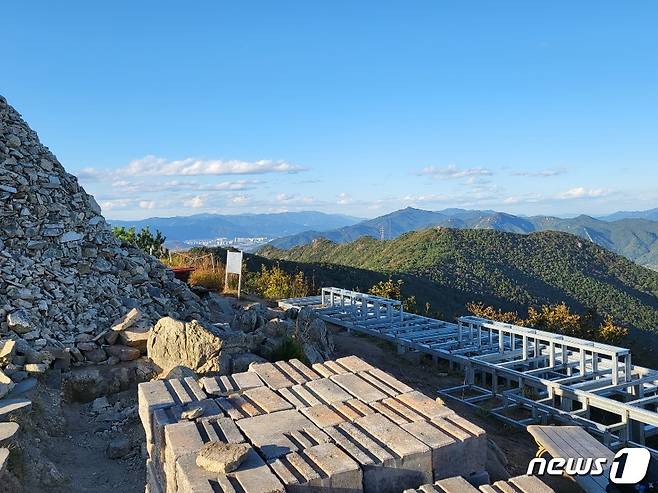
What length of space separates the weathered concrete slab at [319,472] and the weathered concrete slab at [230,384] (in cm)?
135

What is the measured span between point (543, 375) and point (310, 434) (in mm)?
5496

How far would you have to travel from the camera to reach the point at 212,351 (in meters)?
7.07

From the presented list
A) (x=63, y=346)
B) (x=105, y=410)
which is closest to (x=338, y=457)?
(x=105, y=410)

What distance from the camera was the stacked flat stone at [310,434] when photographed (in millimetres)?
3291

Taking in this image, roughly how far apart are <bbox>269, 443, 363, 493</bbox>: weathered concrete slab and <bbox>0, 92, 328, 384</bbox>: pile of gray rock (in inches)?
147

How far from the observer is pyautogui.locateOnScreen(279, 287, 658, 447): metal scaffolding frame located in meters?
6.53

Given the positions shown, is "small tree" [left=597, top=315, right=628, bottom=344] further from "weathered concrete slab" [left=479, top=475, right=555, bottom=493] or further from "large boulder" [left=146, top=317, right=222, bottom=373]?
"weathered concrete slab" [left=479, top=475, right=555, bottom=493]

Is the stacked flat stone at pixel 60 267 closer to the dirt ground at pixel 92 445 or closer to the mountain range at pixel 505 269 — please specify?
the dirt ground at pixel 92 445

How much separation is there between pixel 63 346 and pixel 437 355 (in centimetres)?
560

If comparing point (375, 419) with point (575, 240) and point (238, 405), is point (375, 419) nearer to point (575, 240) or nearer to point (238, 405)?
point (238, 405)

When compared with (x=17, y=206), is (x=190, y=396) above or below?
below

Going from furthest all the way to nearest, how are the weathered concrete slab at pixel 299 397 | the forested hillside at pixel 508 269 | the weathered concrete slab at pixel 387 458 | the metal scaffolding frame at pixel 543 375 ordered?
the forested hillside at pixel 508 269
the metal scaffolding frame at pixel 543 375
the weathered concrete slab at pixel 299 397
the weathered concrete slab at pixel 387 458

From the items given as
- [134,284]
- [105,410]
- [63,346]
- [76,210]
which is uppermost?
[76,210]

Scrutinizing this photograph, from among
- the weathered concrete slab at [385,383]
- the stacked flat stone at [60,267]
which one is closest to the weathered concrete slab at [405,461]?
the weathered concrete slab at [385,383]
